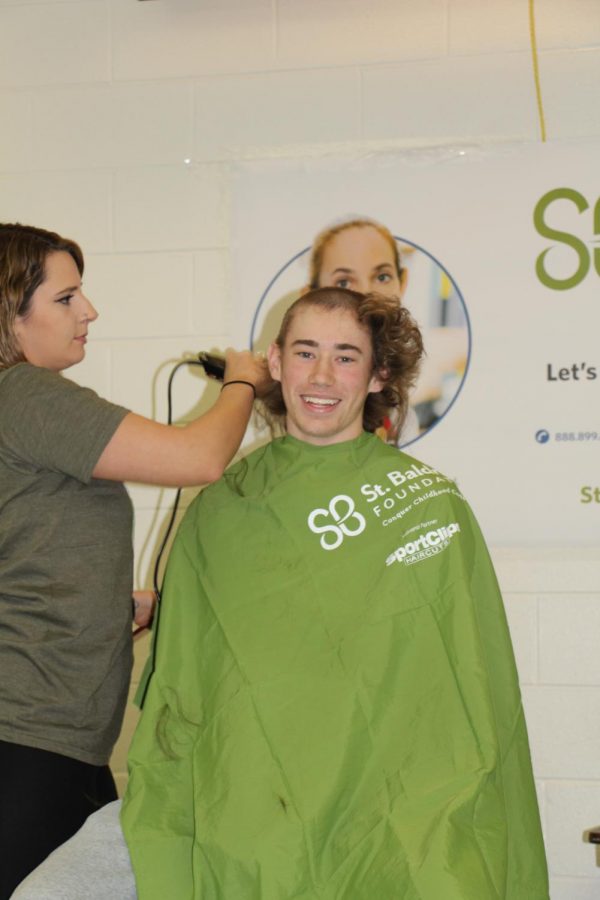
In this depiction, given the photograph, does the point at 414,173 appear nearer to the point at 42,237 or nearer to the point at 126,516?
the point at 42,237

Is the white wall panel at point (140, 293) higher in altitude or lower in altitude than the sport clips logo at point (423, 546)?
higher

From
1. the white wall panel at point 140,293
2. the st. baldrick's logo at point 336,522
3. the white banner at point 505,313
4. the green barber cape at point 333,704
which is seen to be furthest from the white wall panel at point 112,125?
the st. baldrick's logo at point 336,522

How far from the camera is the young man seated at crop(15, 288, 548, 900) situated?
1.70 meters

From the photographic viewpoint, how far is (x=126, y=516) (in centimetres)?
196

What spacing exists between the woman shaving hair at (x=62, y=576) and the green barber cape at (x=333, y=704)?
108mm

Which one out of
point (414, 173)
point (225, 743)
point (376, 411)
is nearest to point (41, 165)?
point (414, 173)

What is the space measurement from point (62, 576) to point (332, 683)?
48 centimetres

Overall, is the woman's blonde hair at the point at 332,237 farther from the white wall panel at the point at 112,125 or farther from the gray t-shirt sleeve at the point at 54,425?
the gray t-shirt sleeve at the point at 54,425

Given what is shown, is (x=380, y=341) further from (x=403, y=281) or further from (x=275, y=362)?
(x=403, y=281)

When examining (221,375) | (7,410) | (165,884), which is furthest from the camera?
(221,375)

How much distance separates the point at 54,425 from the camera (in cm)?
182

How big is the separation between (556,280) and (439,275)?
0.29m

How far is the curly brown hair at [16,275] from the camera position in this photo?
1940 millimetres

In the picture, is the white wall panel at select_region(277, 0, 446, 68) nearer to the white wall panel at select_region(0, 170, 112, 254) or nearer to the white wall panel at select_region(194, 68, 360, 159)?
the white wall panel at select_region(194, 68, 360, 159)
